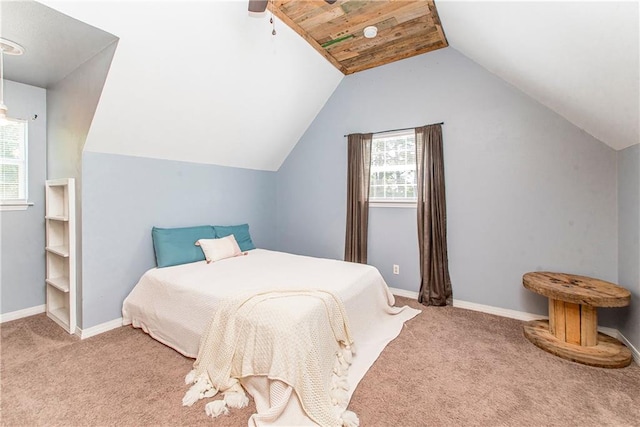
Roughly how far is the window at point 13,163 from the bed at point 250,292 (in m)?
1.50

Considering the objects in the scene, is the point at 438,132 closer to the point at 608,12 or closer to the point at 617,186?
the point at 617,186

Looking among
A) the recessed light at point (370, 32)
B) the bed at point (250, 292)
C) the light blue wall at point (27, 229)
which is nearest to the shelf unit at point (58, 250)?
the light blue wall at point (27, 229)

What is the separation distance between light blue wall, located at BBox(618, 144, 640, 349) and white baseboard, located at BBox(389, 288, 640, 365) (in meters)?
0.06

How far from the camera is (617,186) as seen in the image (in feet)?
7.63

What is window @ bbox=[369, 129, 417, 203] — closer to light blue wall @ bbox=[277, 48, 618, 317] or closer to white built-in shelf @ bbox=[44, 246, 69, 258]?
light blue wall @ bbox=[277, 48, 618, 317]

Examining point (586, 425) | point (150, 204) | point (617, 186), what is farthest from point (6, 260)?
point (617, 186)

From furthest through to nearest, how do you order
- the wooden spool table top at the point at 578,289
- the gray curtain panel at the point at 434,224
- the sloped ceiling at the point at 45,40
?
the gray curtain panel at the point at 434,224, the wooden spool table top at the point at 578,289, the sloped ceiling at the point at 45,40

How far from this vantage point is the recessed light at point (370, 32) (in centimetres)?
265

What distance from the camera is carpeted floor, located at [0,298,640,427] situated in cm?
148

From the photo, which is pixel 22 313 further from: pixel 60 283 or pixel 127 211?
pixel 127 211

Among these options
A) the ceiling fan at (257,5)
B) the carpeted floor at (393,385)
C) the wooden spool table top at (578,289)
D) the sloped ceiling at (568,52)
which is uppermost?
the ceiling fan at (257,5)

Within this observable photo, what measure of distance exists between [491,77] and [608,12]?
1580 millimetres

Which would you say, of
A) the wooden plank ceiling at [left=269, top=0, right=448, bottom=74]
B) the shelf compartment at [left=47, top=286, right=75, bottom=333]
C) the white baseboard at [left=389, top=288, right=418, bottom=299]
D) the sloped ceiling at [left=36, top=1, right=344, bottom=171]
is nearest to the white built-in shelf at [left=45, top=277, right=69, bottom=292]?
the shelf compartment at [left=47, top=286, right=75, bottom=333]

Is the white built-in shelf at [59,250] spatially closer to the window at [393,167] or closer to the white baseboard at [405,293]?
the window at [393,167]
